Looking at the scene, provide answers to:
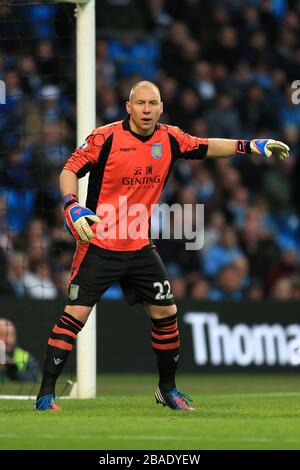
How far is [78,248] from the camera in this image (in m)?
8.62

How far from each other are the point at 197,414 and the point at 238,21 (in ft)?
42.3

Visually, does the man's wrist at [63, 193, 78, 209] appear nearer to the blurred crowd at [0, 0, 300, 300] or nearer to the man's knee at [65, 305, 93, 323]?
the man's knee at [65, 305, 93, 323]

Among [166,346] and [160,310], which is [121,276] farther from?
[166,346]

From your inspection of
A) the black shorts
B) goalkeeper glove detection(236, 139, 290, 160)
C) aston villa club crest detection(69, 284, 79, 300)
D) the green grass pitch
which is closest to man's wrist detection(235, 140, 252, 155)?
goalkeeper glove detection(236, 139, 290, 160)

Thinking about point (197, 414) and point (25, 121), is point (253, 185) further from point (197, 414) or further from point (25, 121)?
point (197, 414)

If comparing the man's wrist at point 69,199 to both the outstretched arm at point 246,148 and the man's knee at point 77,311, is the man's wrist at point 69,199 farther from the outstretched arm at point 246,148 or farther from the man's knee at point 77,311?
the outstretched arm at point 246,148

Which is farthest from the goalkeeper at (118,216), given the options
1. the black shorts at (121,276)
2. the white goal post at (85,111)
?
the white goal post at (85,111)

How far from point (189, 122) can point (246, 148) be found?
29.8 ft

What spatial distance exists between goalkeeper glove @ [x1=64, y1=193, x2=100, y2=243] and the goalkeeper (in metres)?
0.19

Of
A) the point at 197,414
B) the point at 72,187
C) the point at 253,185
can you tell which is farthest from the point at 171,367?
the point at 253,185

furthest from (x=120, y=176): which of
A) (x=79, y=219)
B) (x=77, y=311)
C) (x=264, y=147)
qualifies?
(x=264, y=147)

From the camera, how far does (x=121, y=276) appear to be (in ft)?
28.1

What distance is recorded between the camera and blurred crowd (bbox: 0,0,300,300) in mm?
14656

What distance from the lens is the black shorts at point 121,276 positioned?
8508 mm
